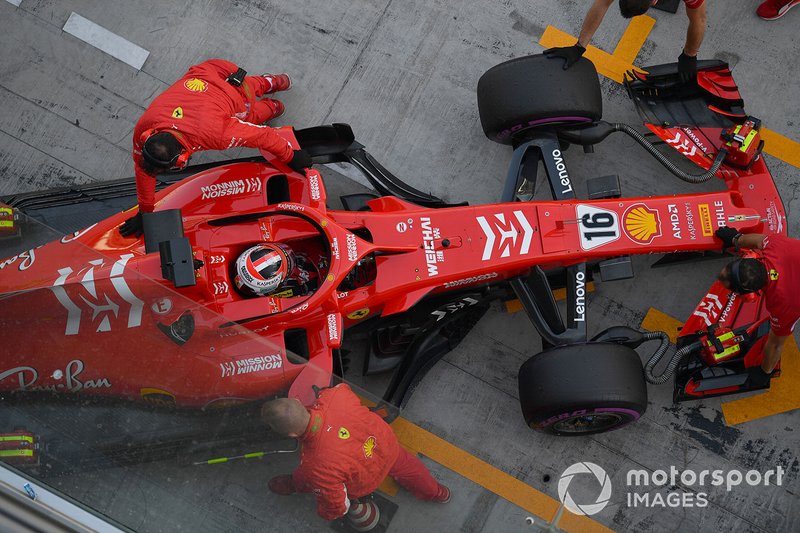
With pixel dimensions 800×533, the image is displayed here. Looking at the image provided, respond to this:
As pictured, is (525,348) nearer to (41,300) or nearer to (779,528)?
(779,528)

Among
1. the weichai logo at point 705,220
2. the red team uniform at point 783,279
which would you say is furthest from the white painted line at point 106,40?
the red team uniform at point 783,279

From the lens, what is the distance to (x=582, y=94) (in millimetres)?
4926

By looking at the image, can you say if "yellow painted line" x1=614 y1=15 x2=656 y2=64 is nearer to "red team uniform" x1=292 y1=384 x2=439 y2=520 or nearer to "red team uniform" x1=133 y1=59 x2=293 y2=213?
"red team uniform" x1=133 y1=59 x2=293 y2=213

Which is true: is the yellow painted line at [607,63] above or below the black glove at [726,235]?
above

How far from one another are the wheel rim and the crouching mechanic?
1.06 meters

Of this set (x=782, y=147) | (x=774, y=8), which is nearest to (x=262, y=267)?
(x=782, y=147)

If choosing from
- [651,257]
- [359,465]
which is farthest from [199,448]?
[651,257]

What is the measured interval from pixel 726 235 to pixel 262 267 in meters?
2.92

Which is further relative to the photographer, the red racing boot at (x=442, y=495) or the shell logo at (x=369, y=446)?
the red racing boot at (x=442, y=495)

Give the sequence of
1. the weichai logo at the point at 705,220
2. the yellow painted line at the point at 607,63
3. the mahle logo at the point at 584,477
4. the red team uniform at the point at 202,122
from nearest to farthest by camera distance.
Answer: the red team uniform at the point at 202,122
the weichai logo at the point at 705,220
the mahle logo at the point at 584,477
the yellow painted line at the point at 607,63

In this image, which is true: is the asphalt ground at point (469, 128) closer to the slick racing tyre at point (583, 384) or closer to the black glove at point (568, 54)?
the slick racing tyre at point (583, 384)

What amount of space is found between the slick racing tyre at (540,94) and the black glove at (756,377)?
6.44 feet

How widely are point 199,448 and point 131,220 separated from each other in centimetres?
170

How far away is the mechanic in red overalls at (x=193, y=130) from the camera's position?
4.25 m
